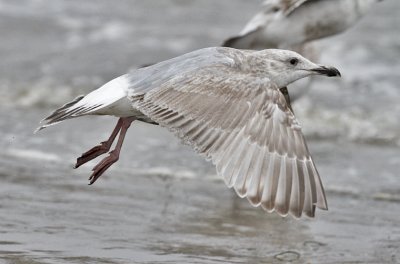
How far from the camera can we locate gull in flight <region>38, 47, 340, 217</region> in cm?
510

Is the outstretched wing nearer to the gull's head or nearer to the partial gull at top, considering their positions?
the partial gull at top

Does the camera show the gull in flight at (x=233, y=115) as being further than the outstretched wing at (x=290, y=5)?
No

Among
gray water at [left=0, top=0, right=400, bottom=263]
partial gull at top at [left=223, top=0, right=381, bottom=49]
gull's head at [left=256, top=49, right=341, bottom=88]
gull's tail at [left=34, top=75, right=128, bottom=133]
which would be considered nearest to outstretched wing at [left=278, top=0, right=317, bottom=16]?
partial gull at top at [left=223, top=0, right=381, bottom=49]

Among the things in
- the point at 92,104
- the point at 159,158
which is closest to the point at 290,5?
the point at 159,158

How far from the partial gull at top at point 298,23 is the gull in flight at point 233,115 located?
2.64 metres

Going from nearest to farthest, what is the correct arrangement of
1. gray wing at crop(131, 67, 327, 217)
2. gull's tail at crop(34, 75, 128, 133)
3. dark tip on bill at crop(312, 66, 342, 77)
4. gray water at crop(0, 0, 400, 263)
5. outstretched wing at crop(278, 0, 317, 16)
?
gray wing at crop(131, 67, 327, 217), gull's tail at crop(34, 75, 128, 133), gray water at crop(0, 0, 400, 263), dark tip on bill at crop(312, 66, 342, 77), outstretched wing at crop(278, 0, 317, 16)

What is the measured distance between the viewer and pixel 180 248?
5746 mm

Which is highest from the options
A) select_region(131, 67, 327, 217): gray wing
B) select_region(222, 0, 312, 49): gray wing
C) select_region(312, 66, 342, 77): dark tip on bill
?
select_region(222, 0, 312, 49): gray wing

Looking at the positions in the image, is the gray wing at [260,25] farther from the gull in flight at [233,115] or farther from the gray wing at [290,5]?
the gull in flight at [233,115]

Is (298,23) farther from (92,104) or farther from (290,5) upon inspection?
(92,104)

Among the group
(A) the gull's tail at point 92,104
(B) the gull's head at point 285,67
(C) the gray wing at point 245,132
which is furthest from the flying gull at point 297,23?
(C) the gray wing at point 245,132

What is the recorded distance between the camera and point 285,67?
20.2ft

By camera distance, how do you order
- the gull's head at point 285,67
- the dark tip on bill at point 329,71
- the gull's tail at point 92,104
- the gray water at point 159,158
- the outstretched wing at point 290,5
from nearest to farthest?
the gull's tail at point 92,104 < the gray water at point 159,158 < the dark tip on bill at point 329,71 < the gull's head at point 285,67 < the outstretched wing at point 290,5

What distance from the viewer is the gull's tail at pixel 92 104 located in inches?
224
